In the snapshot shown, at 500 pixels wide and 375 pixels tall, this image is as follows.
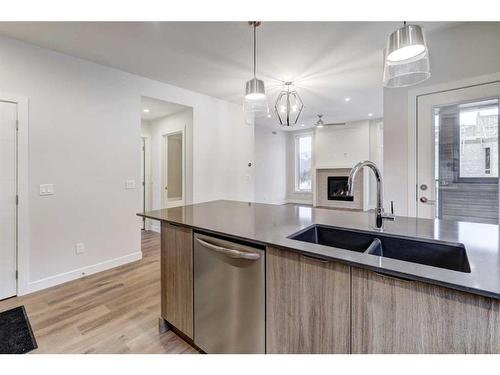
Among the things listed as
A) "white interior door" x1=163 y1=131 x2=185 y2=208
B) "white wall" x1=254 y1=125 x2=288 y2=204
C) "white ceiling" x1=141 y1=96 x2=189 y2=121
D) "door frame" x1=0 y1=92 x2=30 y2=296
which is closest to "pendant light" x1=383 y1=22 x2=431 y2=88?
"white ceiling" x1=141 y1=96 x2=189 y2=121

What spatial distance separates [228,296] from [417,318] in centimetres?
89

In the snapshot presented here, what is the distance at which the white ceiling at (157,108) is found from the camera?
3.78m

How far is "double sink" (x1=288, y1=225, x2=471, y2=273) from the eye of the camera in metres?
1.15

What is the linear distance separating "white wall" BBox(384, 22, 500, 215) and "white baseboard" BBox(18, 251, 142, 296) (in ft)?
11.3

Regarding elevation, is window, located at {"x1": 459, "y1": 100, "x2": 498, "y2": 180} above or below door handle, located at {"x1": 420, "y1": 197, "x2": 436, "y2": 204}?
above

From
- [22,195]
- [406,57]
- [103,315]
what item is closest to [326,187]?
[406,57]

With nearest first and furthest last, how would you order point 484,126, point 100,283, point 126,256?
point 484,126 → point 100,283 → point 126,256

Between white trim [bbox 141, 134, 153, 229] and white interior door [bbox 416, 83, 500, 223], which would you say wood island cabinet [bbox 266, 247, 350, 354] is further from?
white trim [bbox 141, 134, 153, 229]

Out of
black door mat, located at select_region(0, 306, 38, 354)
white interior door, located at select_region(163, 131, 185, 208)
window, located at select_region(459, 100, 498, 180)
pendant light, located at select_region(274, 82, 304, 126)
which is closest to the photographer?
black door mat, located at select_region(0, 306, 38, 354)

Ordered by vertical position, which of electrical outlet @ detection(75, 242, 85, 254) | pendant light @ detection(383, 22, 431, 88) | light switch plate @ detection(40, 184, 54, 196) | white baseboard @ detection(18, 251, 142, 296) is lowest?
white baseboard @ detection(18, 251, 142, 296)
